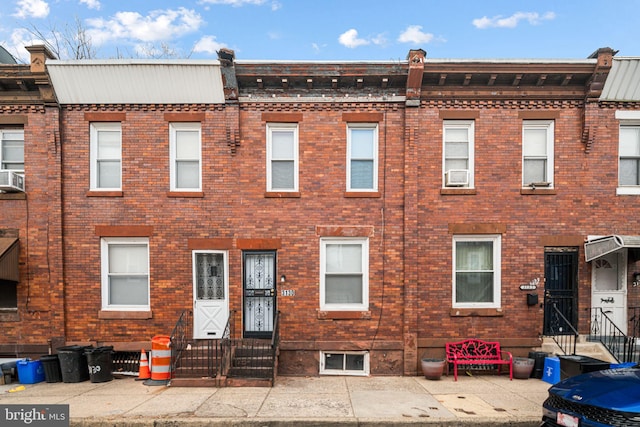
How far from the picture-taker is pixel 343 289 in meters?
9.63

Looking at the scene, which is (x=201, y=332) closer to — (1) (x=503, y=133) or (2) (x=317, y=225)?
(2) (x=317, y=225)

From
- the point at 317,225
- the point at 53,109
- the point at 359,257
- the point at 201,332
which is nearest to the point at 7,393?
the point at 201,332

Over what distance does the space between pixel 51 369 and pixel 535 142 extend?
504 inches

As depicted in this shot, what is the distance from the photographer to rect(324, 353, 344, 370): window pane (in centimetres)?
943

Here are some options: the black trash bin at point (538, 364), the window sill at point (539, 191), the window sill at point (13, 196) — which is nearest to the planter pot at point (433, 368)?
the black trash bin at point (538, 364)

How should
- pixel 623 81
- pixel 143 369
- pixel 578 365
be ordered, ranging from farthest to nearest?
pixel 623 81 → pixel 143 369 → pixel 578 365

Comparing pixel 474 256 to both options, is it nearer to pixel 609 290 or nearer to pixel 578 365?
pixel 578 365

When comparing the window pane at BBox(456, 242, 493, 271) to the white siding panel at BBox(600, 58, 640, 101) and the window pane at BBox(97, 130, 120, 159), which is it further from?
the window pane at BBox(97, 130, 120, 159)

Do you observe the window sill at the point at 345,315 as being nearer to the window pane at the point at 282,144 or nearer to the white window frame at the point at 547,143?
the window pane at the point at 282,144

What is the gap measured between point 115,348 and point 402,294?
7123 mm

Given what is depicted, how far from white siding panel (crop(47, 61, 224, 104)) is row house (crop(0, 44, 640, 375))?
0.16 ft

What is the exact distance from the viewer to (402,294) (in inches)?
370

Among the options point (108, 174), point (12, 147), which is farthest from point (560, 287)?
point (12, 147)

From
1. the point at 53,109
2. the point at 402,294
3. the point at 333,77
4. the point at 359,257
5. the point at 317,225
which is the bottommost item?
the point at 402,294
